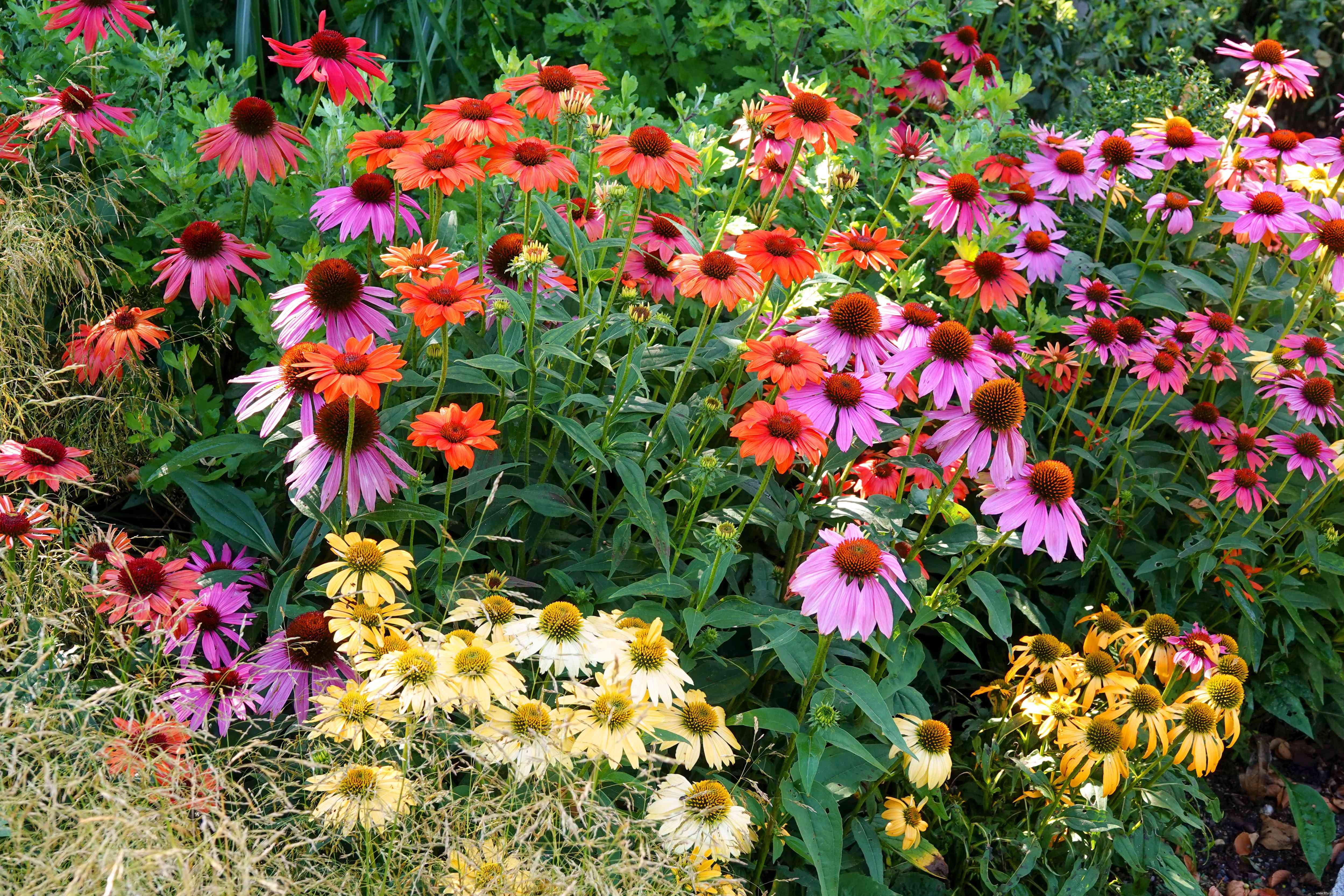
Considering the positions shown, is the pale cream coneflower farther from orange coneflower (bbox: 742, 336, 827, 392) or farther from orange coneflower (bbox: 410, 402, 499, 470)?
orange coneflower (bbox: 742, 336, 827, 392)

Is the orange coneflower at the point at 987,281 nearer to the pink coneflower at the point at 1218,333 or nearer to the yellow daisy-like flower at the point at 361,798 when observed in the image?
the pink coneflower at the point at 1218,333

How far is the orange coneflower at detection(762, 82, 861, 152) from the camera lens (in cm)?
211

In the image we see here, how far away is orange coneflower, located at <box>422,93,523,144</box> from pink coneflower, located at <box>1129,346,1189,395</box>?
157cm

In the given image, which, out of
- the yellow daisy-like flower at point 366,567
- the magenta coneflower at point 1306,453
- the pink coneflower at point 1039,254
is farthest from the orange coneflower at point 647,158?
the magenta coneflower at point 1306,453

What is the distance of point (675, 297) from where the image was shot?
2447mm

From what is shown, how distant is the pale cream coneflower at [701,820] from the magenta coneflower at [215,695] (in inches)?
25.9

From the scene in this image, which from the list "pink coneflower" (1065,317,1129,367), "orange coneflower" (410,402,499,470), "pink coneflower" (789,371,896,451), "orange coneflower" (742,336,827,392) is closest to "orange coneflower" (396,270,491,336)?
"orange coneflower" (410,402,499,470)

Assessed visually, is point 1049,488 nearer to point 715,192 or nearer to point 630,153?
point 630,153

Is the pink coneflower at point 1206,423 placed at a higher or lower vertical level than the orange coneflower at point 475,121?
lower

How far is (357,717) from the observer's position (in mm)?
1479

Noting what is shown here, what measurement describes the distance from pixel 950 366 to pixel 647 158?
0.65 metres

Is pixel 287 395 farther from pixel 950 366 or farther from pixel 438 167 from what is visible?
pixel 950 366

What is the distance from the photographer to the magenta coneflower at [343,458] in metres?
1.74

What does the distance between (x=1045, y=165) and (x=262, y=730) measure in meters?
2.45
